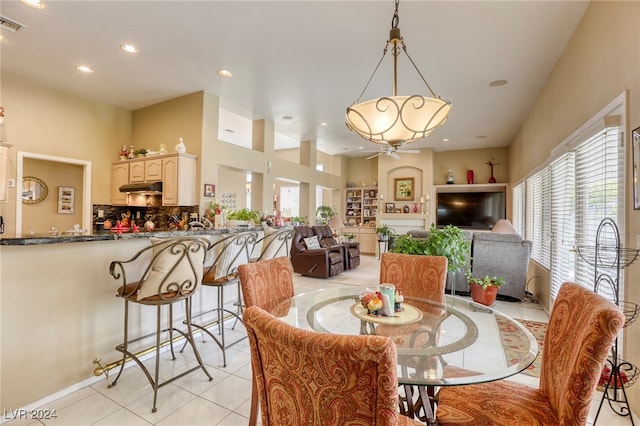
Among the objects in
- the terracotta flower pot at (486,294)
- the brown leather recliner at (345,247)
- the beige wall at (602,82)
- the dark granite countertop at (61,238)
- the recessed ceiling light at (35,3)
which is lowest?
the terracotta flower pot at (486,294)

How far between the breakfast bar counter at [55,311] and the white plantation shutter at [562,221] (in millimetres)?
4059

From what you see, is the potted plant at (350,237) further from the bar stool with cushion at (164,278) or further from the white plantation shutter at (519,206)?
the bar stool with cushion at (164,278)

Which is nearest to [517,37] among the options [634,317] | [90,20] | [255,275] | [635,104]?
[635,104]

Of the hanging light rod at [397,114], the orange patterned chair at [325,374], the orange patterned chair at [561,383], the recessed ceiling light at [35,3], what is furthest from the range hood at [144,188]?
the orange patterned chair at [561,383]

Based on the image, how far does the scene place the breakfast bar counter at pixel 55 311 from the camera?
1845 mm

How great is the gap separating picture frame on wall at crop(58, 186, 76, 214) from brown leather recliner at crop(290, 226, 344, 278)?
3.94 m

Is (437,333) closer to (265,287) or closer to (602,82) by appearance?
(265,287)

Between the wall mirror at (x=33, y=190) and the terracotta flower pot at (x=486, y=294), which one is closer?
the terracotta flower pot at (x=486, y=294)

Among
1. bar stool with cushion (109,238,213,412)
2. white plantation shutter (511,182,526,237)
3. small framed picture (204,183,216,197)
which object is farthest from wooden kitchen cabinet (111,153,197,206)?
white plantation shutter (511,182,526,237)

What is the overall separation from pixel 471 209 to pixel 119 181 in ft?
26.8

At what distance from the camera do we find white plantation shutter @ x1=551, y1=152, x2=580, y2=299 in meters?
3.08

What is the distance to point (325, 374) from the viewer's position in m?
0.74

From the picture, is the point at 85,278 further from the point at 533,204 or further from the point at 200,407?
the point at 533,204

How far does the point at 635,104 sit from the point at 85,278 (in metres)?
3.96
